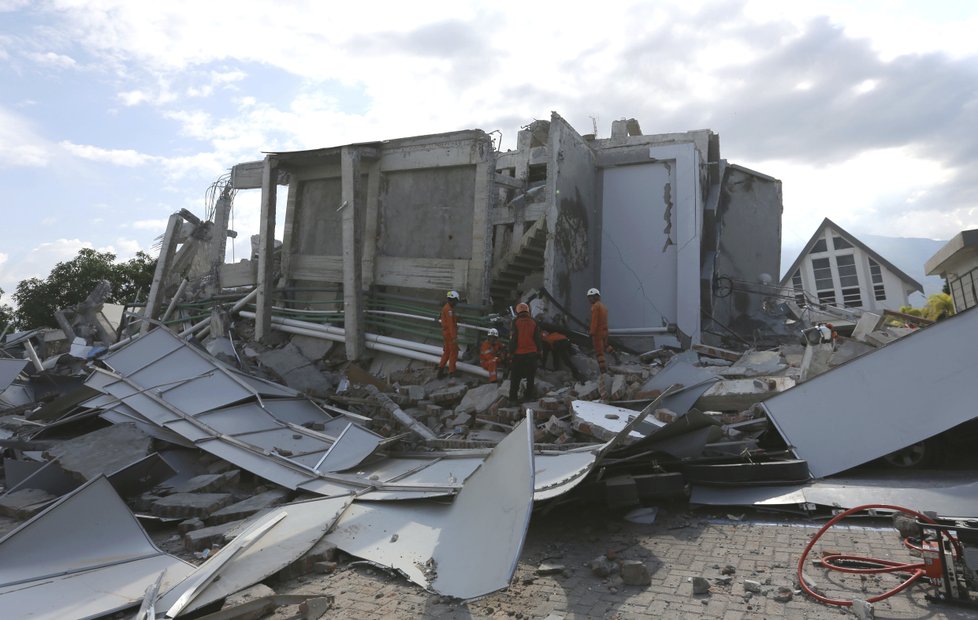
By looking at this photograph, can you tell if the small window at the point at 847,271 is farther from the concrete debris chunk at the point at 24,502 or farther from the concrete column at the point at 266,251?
the concrete debris chunk at the point at 24,502

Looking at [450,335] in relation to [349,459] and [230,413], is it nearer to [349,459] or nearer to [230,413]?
[230,413]

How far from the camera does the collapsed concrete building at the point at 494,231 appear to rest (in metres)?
11.0

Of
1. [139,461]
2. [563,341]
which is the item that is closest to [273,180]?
[563,341]

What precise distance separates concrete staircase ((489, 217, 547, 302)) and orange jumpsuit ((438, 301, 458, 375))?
70.6 inches

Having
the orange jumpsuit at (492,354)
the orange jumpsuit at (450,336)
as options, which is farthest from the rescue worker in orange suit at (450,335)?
the orange jumpsuit at (492,354)

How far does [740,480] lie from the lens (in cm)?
470

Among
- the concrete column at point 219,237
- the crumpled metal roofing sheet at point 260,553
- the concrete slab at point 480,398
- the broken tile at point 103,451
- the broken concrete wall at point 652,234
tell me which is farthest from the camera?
the concrete column at point 219,237

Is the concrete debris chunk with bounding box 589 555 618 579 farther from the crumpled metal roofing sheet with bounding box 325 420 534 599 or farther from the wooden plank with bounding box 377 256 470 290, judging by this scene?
Answer: the wooden plank with bounding box 377 256 470 290

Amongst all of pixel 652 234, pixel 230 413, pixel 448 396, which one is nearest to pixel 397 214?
pixel 448 396

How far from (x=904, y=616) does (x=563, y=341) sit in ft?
22.9

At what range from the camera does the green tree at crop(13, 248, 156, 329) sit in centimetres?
2375

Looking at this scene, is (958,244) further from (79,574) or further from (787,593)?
(79,574)

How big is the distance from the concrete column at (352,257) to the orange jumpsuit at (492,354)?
2597 millimetres

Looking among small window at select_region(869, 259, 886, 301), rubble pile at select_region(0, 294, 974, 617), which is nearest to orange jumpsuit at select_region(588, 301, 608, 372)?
rubble pile at select_region(0, 294, 974, 617)
